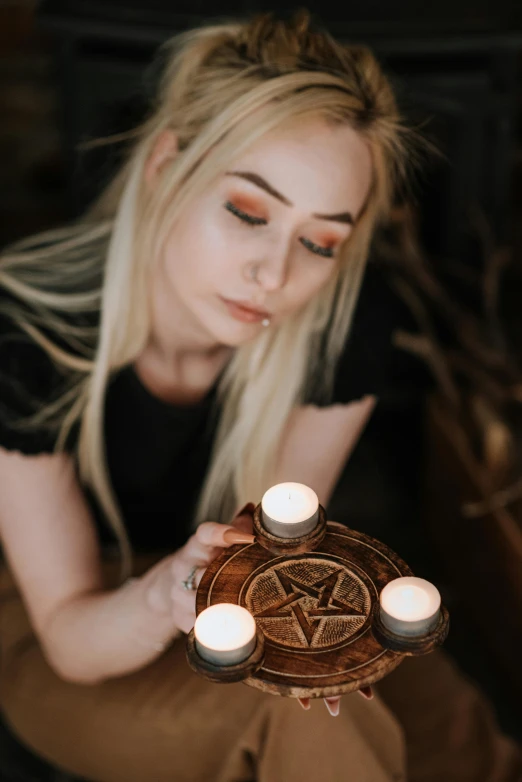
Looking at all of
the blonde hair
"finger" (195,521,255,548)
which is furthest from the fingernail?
the blonde hair

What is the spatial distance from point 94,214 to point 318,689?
962 millimetres

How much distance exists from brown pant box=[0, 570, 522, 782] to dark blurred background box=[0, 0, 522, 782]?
13.8 inches

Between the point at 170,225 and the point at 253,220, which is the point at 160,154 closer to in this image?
the point at 170,225

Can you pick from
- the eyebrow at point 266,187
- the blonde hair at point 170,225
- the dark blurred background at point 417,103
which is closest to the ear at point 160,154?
the blonde hair at point 170,225

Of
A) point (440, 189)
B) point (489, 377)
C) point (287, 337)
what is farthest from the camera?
point (440, 189)

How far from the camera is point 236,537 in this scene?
0.86 m

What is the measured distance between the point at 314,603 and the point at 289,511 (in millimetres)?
86

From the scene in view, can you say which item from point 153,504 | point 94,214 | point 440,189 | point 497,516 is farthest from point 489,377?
point 94,214

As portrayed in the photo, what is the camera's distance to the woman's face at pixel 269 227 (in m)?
1.10

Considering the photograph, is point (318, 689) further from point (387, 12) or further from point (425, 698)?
point (387, 12)

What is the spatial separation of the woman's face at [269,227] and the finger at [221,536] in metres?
0.38

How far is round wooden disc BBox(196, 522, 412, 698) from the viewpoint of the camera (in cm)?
74

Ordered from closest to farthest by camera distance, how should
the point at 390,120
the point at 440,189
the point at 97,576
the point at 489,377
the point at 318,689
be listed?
the point at 318,689
the point at 390,120
the point at 97,576
the point at 489,377
the point at 440,189

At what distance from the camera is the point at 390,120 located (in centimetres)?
118
